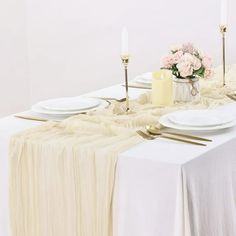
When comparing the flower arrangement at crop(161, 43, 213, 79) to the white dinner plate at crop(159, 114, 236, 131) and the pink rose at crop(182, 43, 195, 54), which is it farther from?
the white dinner plate at crop(159, 114, 236, 131)

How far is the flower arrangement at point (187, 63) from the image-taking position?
234 cm

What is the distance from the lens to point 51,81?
183 inches

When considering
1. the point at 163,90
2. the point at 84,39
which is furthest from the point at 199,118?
the point at 84,39

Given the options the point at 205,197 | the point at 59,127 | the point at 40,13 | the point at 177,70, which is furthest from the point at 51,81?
the point at 205,197

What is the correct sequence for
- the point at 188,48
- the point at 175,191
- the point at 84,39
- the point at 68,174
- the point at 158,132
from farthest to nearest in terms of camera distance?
the point at 84,39 < the point at 188,48 < the point at 158,132 < the point at 68,174 < the point at 175,191

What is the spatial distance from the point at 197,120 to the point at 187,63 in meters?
0.38

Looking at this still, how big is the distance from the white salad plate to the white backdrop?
174 centimetres

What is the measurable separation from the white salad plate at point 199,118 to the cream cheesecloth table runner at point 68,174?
3.6 inches

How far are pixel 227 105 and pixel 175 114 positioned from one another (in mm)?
393

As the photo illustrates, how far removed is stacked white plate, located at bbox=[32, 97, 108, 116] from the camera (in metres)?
2.22

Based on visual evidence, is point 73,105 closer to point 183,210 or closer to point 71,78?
point 183,210

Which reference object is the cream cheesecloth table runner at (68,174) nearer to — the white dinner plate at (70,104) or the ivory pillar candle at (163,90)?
the white dinner plate at (70,104)

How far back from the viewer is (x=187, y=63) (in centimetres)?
234

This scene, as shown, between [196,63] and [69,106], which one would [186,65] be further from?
[69,106]
